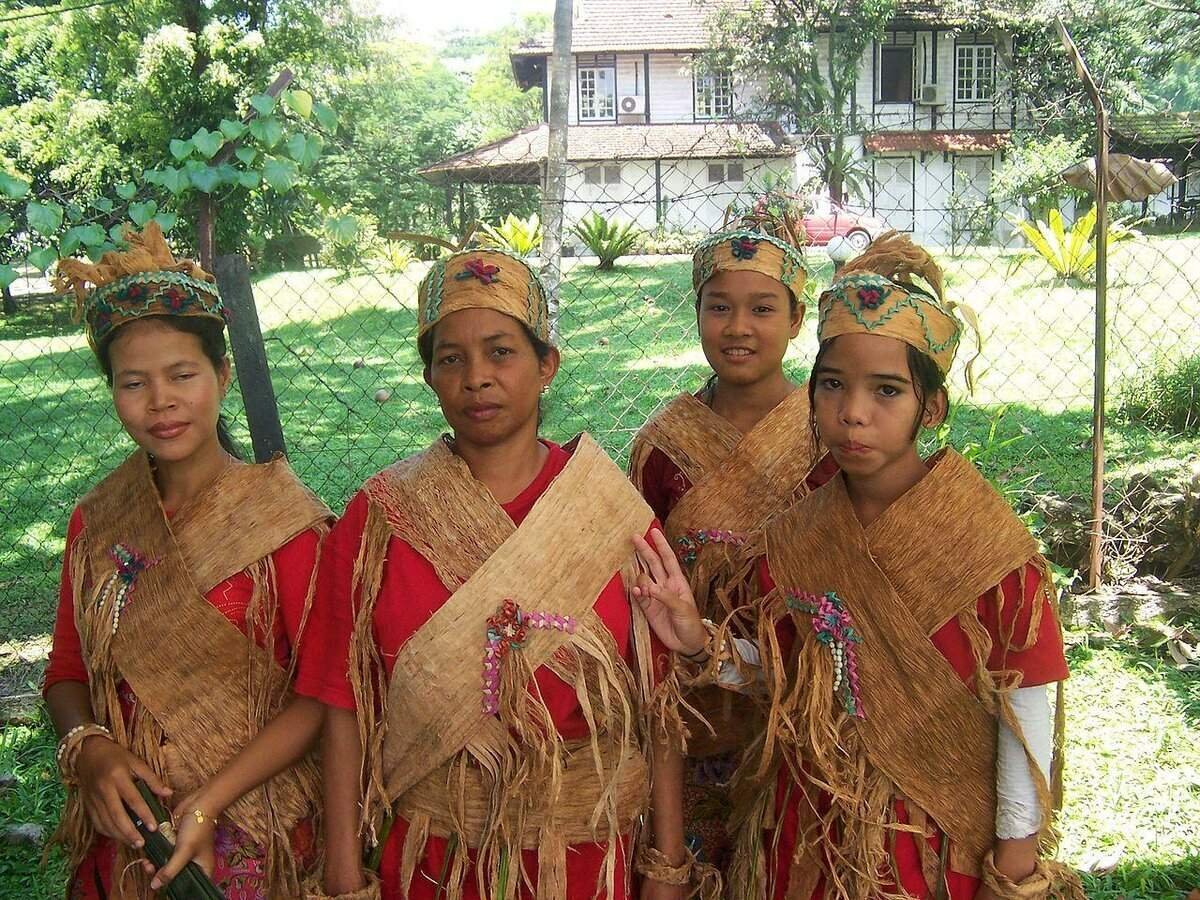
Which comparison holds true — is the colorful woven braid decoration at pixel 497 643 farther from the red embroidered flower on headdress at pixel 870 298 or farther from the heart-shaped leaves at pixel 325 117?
the heart-shaped leaves at pixel 325 117

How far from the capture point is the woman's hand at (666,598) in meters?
1.91

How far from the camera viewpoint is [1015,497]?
16.0 feet

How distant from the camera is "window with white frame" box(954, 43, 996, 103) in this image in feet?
73.0

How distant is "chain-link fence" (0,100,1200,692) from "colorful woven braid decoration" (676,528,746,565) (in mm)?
798

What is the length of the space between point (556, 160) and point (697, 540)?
4317 mm

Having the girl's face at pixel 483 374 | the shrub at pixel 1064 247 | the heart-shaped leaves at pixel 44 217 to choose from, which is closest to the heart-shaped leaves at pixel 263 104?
the heart-shaped leaves at pixel 44 217

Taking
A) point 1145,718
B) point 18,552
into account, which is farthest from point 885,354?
point 18,552

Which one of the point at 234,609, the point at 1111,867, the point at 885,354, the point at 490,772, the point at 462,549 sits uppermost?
the point at 885,354

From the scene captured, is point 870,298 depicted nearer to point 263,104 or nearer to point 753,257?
point 753,257

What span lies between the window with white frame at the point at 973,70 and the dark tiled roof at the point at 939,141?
2214mm

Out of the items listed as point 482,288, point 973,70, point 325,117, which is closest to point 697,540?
point 482,288

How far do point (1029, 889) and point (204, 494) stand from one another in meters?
1.65

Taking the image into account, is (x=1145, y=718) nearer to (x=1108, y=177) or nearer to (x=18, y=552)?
(x=1108, y=177)

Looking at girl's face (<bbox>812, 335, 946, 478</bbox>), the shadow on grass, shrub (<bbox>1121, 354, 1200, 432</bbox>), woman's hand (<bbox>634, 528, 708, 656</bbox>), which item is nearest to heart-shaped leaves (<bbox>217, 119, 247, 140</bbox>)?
woman's hand (<bbox>634, 528, 708, 656</bbox>)
